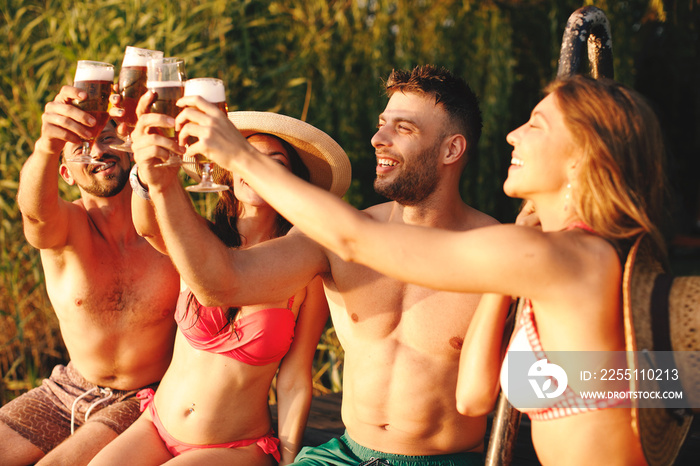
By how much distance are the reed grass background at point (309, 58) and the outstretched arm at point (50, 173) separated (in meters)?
1.80

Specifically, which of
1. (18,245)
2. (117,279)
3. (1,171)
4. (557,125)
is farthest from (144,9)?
(557,125)

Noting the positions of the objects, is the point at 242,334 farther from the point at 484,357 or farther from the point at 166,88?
the point at 166,88

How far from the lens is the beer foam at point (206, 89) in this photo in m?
1.86

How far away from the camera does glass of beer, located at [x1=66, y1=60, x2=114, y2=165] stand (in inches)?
82.4

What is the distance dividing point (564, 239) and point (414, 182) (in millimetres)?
1102

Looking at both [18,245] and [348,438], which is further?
[18,245]

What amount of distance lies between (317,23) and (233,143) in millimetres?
5330

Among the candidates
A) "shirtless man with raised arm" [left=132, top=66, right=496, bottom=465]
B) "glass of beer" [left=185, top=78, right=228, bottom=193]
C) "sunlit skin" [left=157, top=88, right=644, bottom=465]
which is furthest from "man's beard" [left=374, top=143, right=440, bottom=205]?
"glass of beer" [left=185, top=78, right=228, bottom=193]

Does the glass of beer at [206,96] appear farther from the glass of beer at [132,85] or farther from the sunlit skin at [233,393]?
the sunlit skin at [233,393]

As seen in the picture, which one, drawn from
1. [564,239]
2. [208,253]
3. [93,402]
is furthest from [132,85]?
[93,402]

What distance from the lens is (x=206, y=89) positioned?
187 centimetres

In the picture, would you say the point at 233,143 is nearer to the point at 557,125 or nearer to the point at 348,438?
the point at 557,125

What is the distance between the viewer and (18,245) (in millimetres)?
5457

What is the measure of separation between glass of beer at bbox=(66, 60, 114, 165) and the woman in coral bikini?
62 cm
